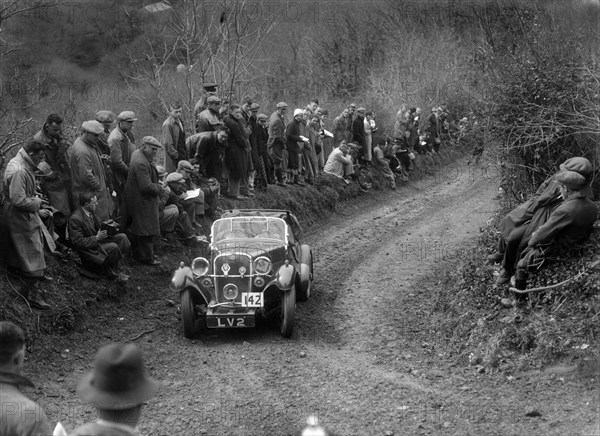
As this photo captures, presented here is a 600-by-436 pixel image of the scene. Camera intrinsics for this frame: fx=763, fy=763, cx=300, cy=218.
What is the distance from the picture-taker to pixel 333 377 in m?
8.89

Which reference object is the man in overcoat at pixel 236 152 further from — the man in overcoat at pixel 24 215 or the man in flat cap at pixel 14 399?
the man in flat cap at pixel 14 399

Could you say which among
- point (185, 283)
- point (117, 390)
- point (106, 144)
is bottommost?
point (185, 283)

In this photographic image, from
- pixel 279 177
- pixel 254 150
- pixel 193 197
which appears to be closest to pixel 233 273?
pixel 193 197

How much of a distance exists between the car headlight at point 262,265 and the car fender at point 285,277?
0.16 metres

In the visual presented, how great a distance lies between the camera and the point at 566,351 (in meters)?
8.27

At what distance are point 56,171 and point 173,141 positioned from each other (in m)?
4.02

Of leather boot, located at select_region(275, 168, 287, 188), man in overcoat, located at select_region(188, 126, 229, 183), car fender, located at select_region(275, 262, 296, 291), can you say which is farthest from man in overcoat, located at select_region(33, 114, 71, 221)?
leather boot, located at select_region(275, 168, 287, 188)

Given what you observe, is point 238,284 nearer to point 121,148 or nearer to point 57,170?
point 57,170

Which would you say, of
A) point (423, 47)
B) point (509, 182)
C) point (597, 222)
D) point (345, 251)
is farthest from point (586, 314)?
point (423, 47)

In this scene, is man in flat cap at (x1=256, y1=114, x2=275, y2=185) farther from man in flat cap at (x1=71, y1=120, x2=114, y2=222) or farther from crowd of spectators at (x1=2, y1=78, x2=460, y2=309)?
man in flat cap at (x1=71, y1=120, x2=114, y2=222)

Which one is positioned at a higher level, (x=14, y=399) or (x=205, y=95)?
(x=14, y=399)

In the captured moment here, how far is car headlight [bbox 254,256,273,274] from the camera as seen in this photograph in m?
10.7

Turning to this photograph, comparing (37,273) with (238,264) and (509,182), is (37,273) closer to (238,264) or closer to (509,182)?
(238,264)

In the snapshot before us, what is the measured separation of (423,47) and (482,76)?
77.2ft
